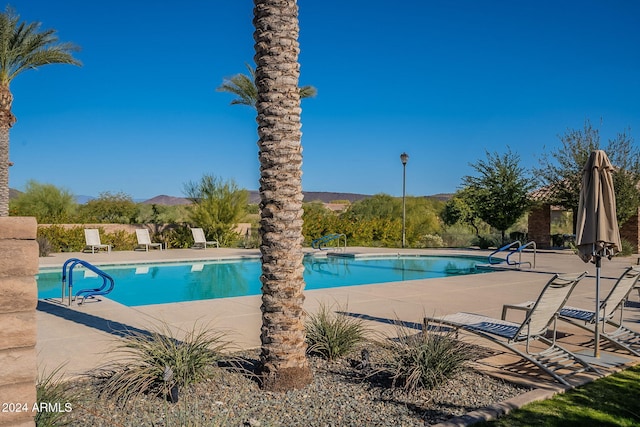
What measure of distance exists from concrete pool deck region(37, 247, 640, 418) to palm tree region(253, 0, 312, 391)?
98cm

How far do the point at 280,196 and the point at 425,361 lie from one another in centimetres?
192

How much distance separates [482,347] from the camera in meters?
5.99

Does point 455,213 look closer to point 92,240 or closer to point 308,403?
point 92,240

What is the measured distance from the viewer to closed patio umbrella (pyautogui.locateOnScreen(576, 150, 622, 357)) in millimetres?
5586

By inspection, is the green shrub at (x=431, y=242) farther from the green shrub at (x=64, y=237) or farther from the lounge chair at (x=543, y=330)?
the lounge chair at (x=543, y=330)

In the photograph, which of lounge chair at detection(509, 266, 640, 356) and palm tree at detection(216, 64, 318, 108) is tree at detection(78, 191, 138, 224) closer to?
palm tree at detection(216, 64, 318, 108)

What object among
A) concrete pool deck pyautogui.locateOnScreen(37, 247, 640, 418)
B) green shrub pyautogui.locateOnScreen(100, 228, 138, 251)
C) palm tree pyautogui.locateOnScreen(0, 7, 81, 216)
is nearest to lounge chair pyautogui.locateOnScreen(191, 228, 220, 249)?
green shrub pyautogui.locateOnScreen(100, 228, 138, 251)

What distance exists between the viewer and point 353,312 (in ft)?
26.9

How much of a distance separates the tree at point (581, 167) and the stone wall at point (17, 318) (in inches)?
860

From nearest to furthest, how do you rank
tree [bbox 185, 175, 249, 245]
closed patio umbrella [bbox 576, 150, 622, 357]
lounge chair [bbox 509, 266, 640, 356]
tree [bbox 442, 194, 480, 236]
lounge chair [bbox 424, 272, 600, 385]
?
lounge chair [bbox 424, 272, 600, 385]
closed patio umbrella [bbox 576, 150, 622, 357]
lounge chair [bbox 509, 266, 640, 356]
tree [bbox 185, 175, 249, 245]
tree [bbox 442, 194, 480, 236]

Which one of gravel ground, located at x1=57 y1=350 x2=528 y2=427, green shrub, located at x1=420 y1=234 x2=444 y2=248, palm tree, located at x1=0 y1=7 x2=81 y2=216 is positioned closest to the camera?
gravel ground, located at x1=57 y1=350 x2=528 y2=427

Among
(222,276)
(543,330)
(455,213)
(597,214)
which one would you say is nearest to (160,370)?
(543,330)

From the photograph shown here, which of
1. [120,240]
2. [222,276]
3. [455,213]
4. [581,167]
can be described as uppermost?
[581,167]

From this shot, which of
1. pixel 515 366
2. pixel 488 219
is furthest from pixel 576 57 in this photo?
pixel 515 366
